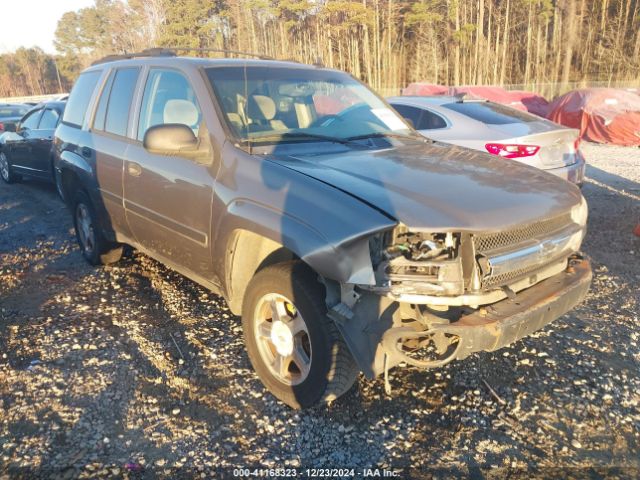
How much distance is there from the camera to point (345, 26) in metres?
42.4

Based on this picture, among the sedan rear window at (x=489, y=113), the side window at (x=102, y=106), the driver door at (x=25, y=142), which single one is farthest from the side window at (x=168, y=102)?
the driver door at (x=25, y=142)

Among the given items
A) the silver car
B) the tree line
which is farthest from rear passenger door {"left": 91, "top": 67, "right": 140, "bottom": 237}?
the tree line

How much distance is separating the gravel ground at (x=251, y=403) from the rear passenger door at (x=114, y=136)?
2.83ft

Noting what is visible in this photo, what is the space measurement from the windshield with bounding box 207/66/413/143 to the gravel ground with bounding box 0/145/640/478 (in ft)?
5.27

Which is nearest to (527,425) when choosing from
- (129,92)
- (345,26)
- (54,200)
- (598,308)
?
(598,308)

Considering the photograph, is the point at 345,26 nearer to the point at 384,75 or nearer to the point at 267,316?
the point at 384,75

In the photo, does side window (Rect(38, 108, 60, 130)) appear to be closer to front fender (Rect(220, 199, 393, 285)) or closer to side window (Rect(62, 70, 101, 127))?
side window (Rect(62, 70, 101, 127))

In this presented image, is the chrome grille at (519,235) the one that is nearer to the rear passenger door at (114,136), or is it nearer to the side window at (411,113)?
the rear passenger door at (114,136)

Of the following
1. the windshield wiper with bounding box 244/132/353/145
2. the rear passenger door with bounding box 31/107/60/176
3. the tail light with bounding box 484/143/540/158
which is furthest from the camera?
the rear passenger door with bounding box 31/107/60/176

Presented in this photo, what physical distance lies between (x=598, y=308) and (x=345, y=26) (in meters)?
42.8

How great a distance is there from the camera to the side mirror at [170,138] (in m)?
3.06

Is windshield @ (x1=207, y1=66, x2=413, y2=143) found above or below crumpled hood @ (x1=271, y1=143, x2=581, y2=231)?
above

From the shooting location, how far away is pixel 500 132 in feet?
20.2

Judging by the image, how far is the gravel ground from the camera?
2.49 m
